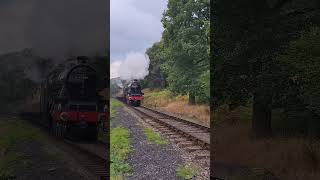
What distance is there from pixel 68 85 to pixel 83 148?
946mm

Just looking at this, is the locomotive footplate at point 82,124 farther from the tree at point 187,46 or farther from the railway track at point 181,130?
the tree at point 187,46

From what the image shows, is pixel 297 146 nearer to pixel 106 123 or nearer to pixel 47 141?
pixel 106 123

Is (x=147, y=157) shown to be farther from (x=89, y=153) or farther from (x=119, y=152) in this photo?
(x=89, y=153)

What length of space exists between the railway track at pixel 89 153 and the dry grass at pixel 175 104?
216cm

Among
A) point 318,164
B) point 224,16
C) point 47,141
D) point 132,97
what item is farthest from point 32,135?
point 318,164

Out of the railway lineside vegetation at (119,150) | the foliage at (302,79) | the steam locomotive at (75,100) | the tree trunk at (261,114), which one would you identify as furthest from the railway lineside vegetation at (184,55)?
the steam locomotive at (75,100)

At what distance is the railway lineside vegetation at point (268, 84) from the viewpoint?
6355mm

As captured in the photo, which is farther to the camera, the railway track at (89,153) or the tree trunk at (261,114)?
the tree trunk at (261,114)

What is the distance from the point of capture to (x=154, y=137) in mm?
8008

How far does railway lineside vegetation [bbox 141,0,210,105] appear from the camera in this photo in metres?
7.93

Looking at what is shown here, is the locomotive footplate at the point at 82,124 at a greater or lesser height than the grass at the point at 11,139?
greater

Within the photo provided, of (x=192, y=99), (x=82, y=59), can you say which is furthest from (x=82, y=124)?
(x=192, y=99)

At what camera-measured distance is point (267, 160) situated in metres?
6.78

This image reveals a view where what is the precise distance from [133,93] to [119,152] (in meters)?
1.33
